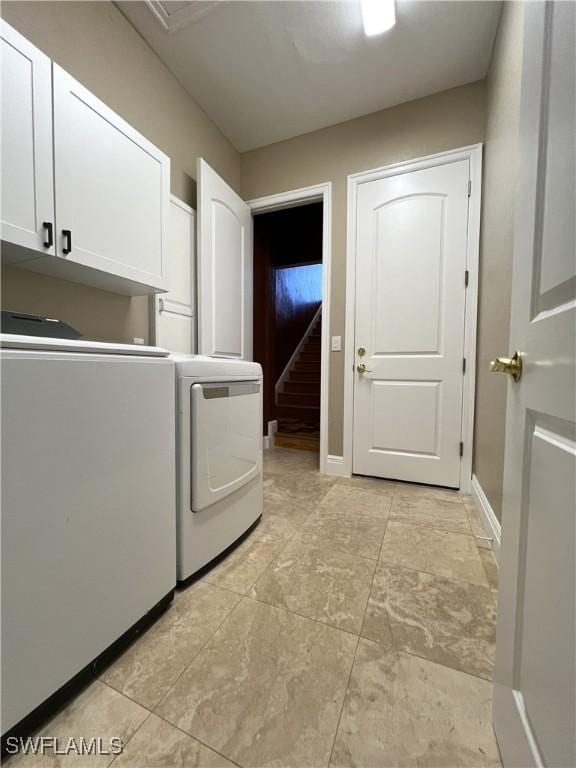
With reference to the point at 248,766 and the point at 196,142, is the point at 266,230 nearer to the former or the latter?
the point at 196,142

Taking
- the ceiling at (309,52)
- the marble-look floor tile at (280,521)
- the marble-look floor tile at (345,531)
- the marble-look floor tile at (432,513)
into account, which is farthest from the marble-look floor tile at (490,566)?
the ceiling at (309,52)

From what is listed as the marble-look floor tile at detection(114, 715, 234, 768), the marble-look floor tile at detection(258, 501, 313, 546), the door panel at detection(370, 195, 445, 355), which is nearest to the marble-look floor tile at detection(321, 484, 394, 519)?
the marble-look floor tile at detection(258, 501, 313, 546)

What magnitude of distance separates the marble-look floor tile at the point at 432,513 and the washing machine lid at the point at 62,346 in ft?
5.11

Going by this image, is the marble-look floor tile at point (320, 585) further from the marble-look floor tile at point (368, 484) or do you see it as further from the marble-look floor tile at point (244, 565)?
the marble-look floor tile at point (368, 484)

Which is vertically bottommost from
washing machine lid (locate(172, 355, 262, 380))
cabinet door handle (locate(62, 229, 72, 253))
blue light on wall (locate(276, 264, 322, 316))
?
washing machine lid (locate(172, 355, 262, 380))

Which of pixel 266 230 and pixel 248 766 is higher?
pixel 266 230

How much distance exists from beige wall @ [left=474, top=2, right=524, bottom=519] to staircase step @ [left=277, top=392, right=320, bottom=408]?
2.38 meters

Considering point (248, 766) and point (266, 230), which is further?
point (266, 230)

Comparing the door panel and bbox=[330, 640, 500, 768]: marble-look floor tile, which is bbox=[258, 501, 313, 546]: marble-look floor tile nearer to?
bbox=[330, 640, 500, 768]: marble-look floor tile

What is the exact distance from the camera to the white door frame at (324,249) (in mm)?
2314

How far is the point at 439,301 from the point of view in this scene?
2.06 meters

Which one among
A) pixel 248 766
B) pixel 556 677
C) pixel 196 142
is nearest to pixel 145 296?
pixel 196 142

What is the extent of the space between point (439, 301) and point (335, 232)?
922mm

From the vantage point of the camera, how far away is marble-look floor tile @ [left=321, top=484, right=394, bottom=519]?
1.79 m
